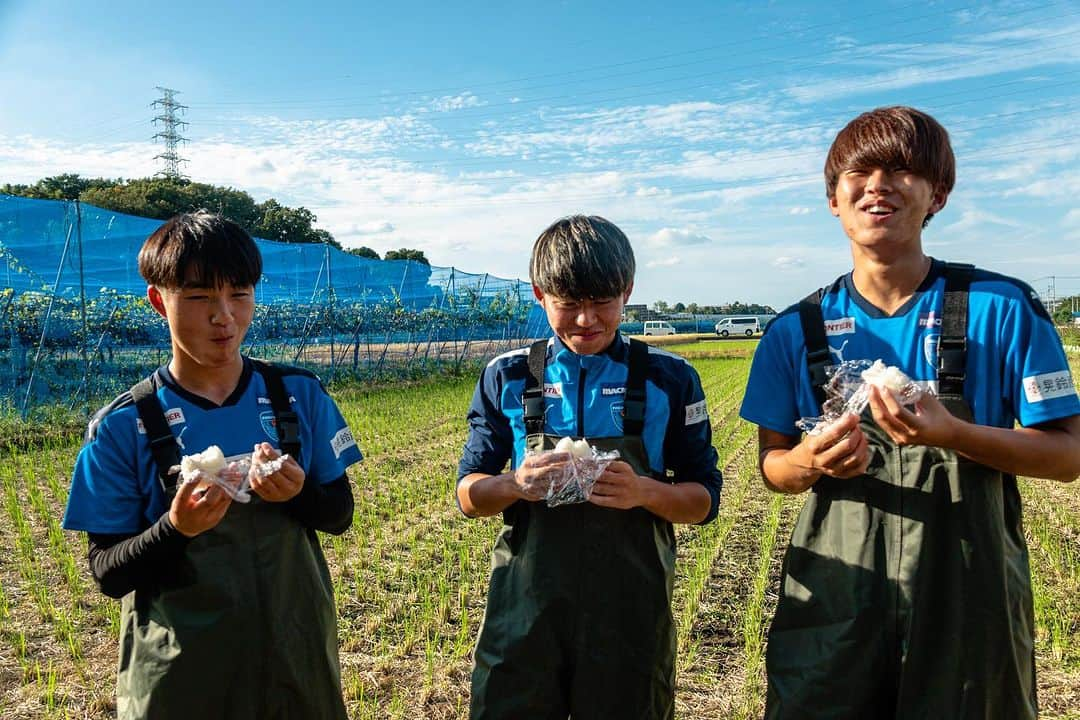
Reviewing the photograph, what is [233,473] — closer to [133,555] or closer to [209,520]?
[209,520]

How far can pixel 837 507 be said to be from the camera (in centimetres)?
180

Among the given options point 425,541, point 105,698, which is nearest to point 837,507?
point 105,698

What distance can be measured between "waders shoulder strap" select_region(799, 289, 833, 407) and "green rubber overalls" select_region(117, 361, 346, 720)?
1.34m

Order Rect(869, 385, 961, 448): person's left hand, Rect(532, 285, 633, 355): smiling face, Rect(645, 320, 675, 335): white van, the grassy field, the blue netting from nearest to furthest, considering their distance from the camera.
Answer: Rect(869, 385, 961, 448): person's left hand < Rect(532, 285, 633, 355): smiling face < the grassy field < the blue netting < Rect(645, 320, 675, 335): white van

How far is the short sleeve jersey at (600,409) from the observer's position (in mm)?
2035

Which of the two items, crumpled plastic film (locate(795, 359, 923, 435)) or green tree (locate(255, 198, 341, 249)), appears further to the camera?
green tree (locate(255, 198, 341, 249))

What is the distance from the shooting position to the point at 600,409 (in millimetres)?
2041

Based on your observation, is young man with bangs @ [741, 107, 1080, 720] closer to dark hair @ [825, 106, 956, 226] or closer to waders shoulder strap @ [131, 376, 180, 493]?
dark hair @ [825, 106, 956, 226]

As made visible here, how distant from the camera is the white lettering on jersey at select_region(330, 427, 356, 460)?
206 centimetres

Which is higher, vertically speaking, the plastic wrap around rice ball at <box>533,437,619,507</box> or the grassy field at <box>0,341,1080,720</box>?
the plastic wrap around rice ball at <box>533,437,619,507</box>

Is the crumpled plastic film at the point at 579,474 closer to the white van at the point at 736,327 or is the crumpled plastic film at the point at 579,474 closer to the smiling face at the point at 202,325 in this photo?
the smiling face at the point at 202,325

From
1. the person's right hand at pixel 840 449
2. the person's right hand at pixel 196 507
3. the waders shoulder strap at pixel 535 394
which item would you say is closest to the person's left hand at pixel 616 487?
the waders shoulder strap at pixel 535 394

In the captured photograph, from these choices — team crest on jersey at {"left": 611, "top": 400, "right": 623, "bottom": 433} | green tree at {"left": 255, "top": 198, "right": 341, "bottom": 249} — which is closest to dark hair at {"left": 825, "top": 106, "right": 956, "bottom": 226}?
team crest on jersey at {"left": 611, "top": 400, "right": 623, "bottom": 433}

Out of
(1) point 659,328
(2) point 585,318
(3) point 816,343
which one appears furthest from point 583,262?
(1) point 659,328
